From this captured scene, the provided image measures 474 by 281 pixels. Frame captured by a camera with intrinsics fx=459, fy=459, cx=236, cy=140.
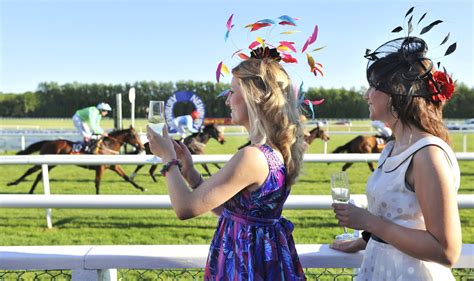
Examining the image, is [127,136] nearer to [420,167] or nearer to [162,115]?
[162,115]

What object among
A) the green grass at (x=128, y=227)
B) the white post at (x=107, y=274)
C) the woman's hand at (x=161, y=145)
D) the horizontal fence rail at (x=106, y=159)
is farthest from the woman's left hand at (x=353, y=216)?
the horizontal fence rail at (x=106, y=159)

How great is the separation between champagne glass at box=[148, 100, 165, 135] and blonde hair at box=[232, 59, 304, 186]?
1.08 feet

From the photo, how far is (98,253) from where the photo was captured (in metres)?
1.66

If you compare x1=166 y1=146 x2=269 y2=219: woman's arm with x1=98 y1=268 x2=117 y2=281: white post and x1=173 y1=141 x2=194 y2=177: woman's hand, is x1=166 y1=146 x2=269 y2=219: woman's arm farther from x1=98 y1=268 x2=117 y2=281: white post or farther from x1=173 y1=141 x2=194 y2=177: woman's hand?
x1=98 y1=268 x2=117 y2=281: white post

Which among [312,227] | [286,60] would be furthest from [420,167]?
[312,227]

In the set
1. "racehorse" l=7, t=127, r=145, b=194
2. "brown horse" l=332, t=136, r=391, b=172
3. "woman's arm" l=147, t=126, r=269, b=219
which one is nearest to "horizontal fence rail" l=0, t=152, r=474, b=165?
"woman's arm" l=147, t=126, r=269, b=219

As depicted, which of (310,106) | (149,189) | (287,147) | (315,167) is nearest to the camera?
(287,147)

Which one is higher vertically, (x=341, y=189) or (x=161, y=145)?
(x=161, y=145)

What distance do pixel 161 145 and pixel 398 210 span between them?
2.48ft

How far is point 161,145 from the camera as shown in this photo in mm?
1509

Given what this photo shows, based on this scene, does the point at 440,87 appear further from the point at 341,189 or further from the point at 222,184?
the point at 222,184

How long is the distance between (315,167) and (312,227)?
720 centimetres

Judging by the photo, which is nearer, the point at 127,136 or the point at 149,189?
the point at 149,189

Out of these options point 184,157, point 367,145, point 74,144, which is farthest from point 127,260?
point 367,145
